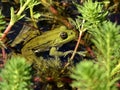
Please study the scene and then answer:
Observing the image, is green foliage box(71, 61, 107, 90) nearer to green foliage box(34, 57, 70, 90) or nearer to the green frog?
green foliage box(34, 57, 70, 90)

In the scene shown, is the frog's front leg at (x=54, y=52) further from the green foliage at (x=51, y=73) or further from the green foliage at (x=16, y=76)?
the green foliage at (x=16, y=76)

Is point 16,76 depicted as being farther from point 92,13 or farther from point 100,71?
point 92,13

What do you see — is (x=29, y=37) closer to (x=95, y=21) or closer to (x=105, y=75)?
(x=95, y=21)

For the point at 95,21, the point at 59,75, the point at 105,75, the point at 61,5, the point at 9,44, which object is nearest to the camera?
the point at 105,75

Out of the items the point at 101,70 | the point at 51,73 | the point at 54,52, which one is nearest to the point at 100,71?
the point at 101,70

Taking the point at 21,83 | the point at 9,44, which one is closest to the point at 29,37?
the point at 9,44

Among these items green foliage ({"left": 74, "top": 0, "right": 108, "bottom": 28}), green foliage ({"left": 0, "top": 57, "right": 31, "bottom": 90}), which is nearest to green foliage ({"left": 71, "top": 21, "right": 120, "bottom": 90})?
green foliage ({"left": 0, "top": 57, "right": 31, "bottom": 90})

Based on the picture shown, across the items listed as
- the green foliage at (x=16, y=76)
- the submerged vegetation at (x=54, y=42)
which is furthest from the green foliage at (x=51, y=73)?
the green foliage at (x=16, y=76)
